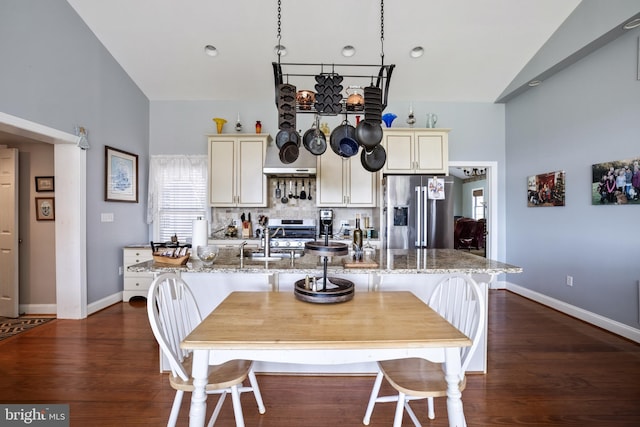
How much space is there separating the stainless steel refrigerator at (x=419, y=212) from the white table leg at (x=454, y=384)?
2.73 metres

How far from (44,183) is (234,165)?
216 cm

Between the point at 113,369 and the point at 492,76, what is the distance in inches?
208

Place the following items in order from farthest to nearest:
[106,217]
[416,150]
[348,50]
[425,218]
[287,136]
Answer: [416,150] → [425,218] → [106,217] → [348,50] → [287,136]

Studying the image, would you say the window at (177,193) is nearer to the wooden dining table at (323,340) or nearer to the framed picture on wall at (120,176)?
the framed picture on wall at (120,176)

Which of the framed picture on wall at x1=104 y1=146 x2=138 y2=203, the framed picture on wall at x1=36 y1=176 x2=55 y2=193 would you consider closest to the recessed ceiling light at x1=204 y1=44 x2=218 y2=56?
the framed picture on wall at x1=104 y1=146 x2=138 y2=203

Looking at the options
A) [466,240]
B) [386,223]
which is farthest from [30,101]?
[466,240]

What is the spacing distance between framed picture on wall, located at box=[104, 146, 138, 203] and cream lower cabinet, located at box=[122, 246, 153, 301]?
0.71 metres

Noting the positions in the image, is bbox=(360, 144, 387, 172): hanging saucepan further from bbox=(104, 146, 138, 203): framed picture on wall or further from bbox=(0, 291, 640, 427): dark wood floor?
bbox=(104, 146, 138, 203): framed picture on wall

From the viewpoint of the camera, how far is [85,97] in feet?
10.9

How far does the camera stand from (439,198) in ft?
12.4

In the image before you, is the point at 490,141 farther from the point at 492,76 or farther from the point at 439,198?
the point at 439,198

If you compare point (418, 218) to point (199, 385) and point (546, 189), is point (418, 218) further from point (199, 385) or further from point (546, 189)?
point (199, 385)

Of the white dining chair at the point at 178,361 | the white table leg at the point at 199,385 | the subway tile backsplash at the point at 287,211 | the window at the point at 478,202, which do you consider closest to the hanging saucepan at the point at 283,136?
the white dining chair at the point at 178,361

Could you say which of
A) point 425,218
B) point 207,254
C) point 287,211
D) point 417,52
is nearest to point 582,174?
point 425,218
